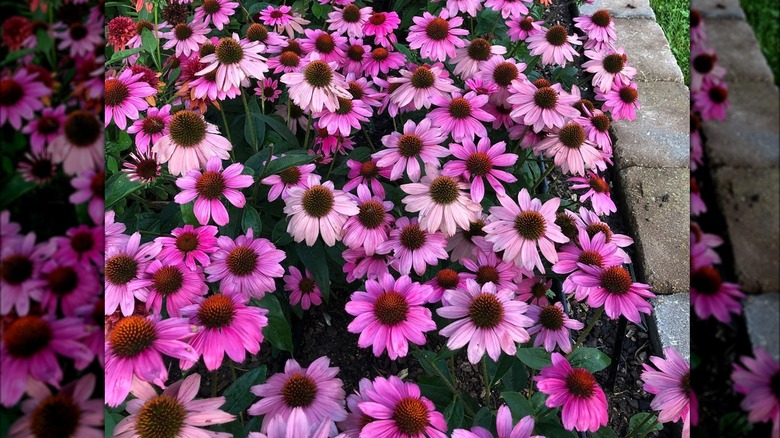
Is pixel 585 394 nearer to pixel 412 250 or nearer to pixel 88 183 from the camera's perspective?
pixel 412 250

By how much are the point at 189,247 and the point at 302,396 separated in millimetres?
348

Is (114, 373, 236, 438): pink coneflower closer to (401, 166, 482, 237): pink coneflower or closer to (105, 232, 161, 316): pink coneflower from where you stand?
(105, 232, 161, 316): pink coneflower

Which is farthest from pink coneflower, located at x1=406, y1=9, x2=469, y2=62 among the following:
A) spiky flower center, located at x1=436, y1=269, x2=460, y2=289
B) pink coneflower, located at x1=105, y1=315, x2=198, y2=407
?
pink coneflower, located at x1=105, y1=315, x2=198, y2=407

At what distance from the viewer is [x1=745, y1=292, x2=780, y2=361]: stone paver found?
33 centimetres

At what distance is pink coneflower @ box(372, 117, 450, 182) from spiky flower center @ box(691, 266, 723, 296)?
33.4 inches

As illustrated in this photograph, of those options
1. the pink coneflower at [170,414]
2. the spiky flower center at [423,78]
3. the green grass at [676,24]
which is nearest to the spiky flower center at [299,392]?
the pink coneflower at [170,414]

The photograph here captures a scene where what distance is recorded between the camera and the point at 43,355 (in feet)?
1.16

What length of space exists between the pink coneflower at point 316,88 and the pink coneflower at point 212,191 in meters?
0.24

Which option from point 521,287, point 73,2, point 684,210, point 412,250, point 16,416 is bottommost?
point 684,210

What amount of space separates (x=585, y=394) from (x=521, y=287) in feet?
1.20

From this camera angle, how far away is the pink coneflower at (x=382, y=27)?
1.64 meters

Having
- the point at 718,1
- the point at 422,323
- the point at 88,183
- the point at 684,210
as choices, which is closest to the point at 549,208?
the point at 422,323

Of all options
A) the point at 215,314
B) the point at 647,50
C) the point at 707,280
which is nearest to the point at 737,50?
the point at 707,280

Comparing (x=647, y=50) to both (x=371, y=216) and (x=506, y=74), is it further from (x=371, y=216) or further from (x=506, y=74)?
(x=371, y=216)
